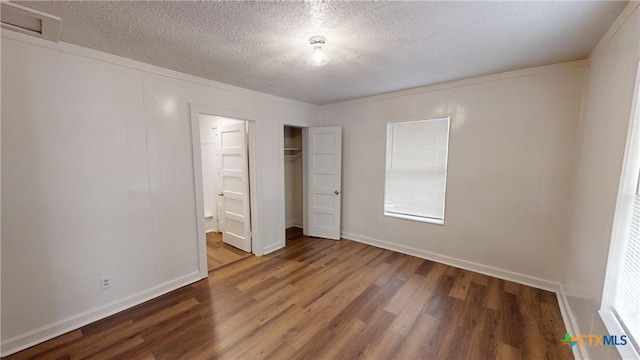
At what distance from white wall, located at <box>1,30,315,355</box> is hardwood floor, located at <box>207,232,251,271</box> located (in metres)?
0.45

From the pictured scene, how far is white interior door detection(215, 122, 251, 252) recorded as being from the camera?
3.47 metres

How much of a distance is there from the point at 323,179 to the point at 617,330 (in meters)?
3.41

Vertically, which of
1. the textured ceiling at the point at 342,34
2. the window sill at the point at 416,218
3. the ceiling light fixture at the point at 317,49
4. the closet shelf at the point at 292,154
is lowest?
the window sill at the point at 416,218

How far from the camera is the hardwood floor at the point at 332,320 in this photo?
177 centimetres

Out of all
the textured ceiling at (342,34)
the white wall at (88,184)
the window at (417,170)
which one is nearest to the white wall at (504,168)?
the window at (417,170)

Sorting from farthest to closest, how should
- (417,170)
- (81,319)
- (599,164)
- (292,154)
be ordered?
(292,154), (417,170), (81,319), (599,164)

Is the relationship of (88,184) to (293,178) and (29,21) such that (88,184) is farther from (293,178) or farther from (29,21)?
(293,178)

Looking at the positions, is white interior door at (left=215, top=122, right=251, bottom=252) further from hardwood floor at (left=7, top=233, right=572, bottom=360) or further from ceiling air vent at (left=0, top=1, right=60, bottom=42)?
ceiling air vent at (left=0, top=1, right=60, bottom=42)

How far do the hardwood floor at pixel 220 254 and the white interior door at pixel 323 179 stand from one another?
1384mm

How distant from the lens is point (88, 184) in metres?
2.06

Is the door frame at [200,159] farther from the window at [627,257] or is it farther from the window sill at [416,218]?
the window at [627,257]

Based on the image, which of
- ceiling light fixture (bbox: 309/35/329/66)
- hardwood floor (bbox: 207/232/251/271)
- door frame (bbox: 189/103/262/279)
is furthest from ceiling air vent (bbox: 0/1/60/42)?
hardwood floor (bbox: 207/232/251/271)

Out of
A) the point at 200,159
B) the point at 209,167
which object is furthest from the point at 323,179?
the point at 209,167

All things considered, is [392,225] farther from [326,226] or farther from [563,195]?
[563,195]
